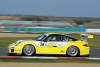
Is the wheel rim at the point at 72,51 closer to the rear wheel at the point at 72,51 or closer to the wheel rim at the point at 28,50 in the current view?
the rear wheel at the point at 72,51

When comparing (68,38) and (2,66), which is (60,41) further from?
(2,66)

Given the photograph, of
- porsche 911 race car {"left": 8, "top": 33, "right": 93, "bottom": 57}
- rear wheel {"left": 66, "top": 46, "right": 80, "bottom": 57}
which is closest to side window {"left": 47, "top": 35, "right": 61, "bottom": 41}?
porsche 911 race car {"left": 8, "top": 33, "right": 93, "bottom": 57}

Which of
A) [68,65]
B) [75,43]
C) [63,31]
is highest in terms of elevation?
[63,31]

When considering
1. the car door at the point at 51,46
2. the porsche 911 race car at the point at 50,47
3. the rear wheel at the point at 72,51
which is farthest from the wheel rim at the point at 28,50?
the rear wheel at the point at 72,51

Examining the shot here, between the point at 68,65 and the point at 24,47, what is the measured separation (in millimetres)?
3310

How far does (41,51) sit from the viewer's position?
13.3 meters

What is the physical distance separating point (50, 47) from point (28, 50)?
3.71 ft

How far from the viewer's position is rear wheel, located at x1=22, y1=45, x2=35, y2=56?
13.1 metres

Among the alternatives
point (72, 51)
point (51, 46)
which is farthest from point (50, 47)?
point (72, 51)

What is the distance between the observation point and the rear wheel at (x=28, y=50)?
13117mm

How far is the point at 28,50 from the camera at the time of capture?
13.1 meters

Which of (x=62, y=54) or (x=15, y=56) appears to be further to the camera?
(x=62, y=54)

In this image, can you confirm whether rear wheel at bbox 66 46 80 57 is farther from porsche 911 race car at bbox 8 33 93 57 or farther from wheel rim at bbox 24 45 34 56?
wheel rim at bbox 24 45 34 56

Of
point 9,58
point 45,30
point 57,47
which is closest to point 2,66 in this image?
point 9,58
